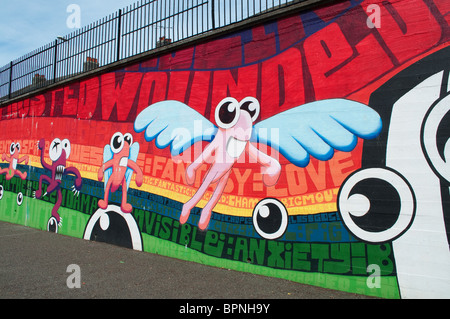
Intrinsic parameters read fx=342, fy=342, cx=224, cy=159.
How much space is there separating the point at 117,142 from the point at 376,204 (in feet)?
16.4

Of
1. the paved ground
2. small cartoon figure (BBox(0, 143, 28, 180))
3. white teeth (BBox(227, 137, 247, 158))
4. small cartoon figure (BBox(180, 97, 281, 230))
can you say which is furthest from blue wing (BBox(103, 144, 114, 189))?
small cartoon figure (BBox(0, 143, 28, 180))

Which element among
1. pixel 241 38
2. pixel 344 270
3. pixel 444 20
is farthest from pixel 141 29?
pixel 344 270

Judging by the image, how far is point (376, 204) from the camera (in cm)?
398

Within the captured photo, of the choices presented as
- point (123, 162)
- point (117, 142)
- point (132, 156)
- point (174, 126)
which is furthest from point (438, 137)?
point (117, 142)

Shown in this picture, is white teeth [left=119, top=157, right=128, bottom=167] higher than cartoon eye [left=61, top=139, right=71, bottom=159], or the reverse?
cartoon eye [left=61, top=139, right=71, bottom=159]

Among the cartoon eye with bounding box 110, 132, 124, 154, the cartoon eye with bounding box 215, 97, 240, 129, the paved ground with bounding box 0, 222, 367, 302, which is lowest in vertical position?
the paved ground with bounding box 0, 222, 367, 302

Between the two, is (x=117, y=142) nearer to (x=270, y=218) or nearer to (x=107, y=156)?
(x=107, y=156)

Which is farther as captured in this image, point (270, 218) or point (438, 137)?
point (270, 218)

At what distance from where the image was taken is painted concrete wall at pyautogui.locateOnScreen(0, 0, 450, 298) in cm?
375

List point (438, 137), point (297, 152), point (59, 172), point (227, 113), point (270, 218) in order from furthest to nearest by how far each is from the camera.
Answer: point (59, 172) → point (227, 113) → point (270, 218) → point (297, 152) → point (438, 137)

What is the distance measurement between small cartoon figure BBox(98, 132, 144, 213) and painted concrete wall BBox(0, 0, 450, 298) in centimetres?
3

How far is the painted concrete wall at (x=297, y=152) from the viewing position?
375cm

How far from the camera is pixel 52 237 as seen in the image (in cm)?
762

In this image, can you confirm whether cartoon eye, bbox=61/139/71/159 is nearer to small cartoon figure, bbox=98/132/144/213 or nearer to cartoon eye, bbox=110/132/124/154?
small cartoon figure, bbox=98/132/144/213
